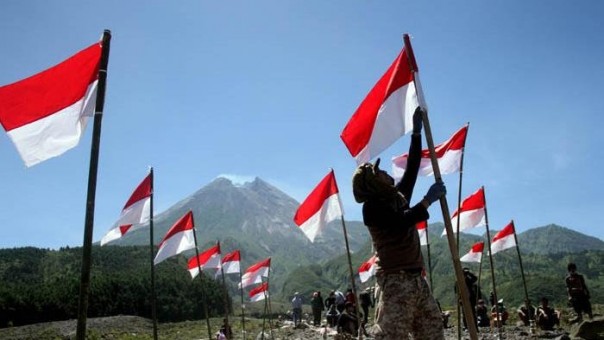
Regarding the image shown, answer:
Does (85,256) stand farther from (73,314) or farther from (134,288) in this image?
(134,288)

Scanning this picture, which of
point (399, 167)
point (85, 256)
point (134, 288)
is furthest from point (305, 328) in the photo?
point (134, 288)

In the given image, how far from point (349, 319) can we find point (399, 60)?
1127 cm

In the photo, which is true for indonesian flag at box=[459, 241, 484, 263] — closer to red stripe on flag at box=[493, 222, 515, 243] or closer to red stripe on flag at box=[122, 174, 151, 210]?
red stripe on flag at box=[493, 222, 515, 243]

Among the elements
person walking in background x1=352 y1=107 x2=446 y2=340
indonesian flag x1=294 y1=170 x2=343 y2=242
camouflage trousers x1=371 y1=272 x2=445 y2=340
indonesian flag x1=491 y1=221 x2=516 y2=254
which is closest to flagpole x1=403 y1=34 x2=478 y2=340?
person walking in background x1=352 y1=107 x2=446 y2=340

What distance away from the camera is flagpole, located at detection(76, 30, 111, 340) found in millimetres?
5613

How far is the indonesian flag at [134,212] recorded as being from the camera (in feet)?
39.0

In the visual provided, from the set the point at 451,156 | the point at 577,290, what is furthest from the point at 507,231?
the point at 451,156

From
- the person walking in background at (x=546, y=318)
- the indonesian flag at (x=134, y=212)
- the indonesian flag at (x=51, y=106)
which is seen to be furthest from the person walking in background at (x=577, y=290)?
the indonesian flag at (x=51, y=106)

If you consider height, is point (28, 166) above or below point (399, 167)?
below

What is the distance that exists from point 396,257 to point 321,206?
7278 millimetres

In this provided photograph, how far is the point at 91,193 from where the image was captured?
5.88m

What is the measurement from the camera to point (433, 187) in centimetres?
480

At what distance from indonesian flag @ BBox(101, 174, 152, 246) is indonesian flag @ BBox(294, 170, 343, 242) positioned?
3803mm

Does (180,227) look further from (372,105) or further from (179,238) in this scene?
(372,105)
